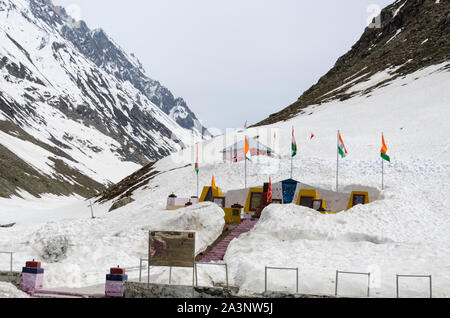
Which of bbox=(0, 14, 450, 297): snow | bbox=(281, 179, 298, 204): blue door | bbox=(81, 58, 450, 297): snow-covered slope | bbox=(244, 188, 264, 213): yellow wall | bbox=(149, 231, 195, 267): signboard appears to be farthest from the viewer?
bbox=(281, 179, 298, 204): blue door

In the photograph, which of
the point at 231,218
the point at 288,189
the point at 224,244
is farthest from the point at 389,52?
the point at 224,244

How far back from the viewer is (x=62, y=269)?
23.7 metres

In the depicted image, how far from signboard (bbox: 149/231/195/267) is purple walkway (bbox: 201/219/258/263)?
9.53 meters

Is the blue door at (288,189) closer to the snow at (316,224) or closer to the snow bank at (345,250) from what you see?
the snow at (316,224)

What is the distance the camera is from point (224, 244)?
104ft

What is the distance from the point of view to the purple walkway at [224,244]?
2922 cm

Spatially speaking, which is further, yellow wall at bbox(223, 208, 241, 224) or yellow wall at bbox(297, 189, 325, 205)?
yellow wall at bbox(297, 189, 325, 205)

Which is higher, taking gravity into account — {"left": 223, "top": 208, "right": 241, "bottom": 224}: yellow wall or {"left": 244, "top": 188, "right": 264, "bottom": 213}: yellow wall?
{"left": 244, "top": 188, "right": 264, "bottom": 213}: yellow wall

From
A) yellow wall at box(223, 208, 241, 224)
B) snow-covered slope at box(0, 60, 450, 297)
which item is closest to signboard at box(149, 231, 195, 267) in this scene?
snow-covered slope at box(0, 60, 450, 297)

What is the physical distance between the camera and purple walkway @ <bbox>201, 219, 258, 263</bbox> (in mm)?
29219

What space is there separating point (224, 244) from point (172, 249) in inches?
506

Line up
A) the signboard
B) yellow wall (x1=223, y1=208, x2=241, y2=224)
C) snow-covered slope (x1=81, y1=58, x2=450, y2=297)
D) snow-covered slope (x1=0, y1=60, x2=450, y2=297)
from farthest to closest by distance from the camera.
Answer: yellow wall (x1=223, y1=208, x2=241, y2=224)
snow-covered slope (x1=81, y1=58, x2=450, y2=297)
snow-covered slope (x1=0, y1=60, x2=450, y2=297)
the signboard

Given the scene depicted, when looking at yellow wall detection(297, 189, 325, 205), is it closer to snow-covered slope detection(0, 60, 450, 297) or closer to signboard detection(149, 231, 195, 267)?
snow-covered slope detection(0, 60, 450, 297)

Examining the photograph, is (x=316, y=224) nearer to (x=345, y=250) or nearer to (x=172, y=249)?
(x=345, y=250)
